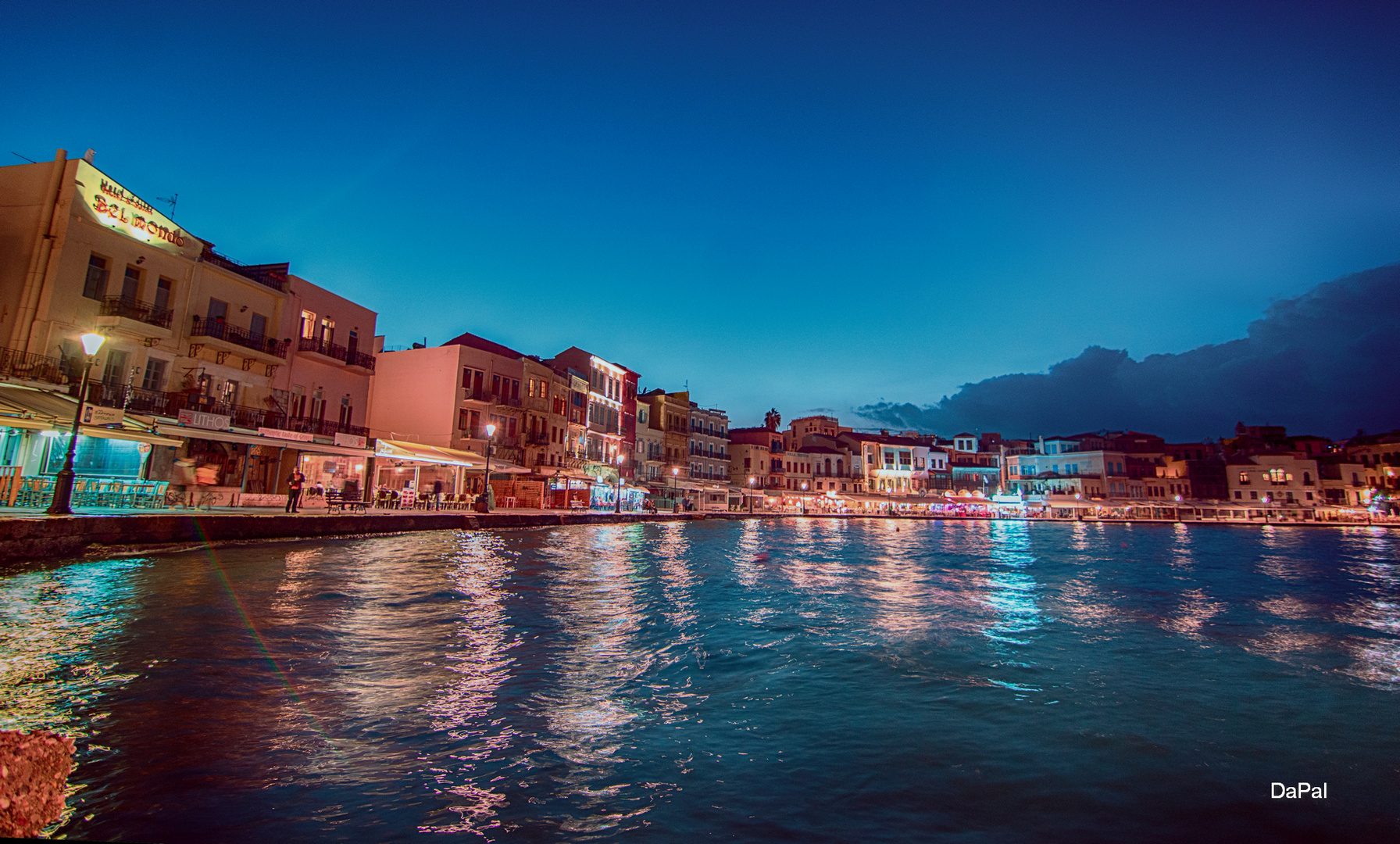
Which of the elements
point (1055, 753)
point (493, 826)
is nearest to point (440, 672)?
point (493, 826)

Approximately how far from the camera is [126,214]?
2203 cm

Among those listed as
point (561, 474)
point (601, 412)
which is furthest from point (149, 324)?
point (601, 412)

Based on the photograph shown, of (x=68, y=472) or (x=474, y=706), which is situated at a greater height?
(x=68, y=472)

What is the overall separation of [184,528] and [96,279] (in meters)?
10.7

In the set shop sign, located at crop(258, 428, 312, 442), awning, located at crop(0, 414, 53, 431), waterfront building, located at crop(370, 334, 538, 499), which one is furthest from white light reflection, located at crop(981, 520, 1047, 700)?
waterfront building, located at crop(370, 334, 538, 499)

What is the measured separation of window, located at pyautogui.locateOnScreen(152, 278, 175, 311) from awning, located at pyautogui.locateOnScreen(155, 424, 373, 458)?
497cm

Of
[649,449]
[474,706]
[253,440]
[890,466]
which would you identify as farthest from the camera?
[890,466]

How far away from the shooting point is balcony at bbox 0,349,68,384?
61.2ft

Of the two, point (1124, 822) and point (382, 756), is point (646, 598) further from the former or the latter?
point (1124, 822)

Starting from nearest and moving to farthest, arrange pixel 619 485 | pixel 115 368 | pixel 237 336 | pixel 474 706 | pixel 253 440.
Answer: pixel 474 706, pixel 115 368, pixel 253 440, pixel 237 336, pixel 619 485

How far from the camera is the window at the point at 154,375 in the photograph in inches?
879

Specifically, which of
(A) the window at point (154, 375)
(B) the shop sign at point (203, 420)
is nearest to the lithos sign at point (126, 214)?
(A) the window at point (154, 375)

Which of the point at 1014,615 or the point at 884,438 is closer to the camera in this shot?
the point at 1014,615

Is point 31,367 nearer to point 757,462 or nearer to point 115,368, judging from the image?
point 115,368
